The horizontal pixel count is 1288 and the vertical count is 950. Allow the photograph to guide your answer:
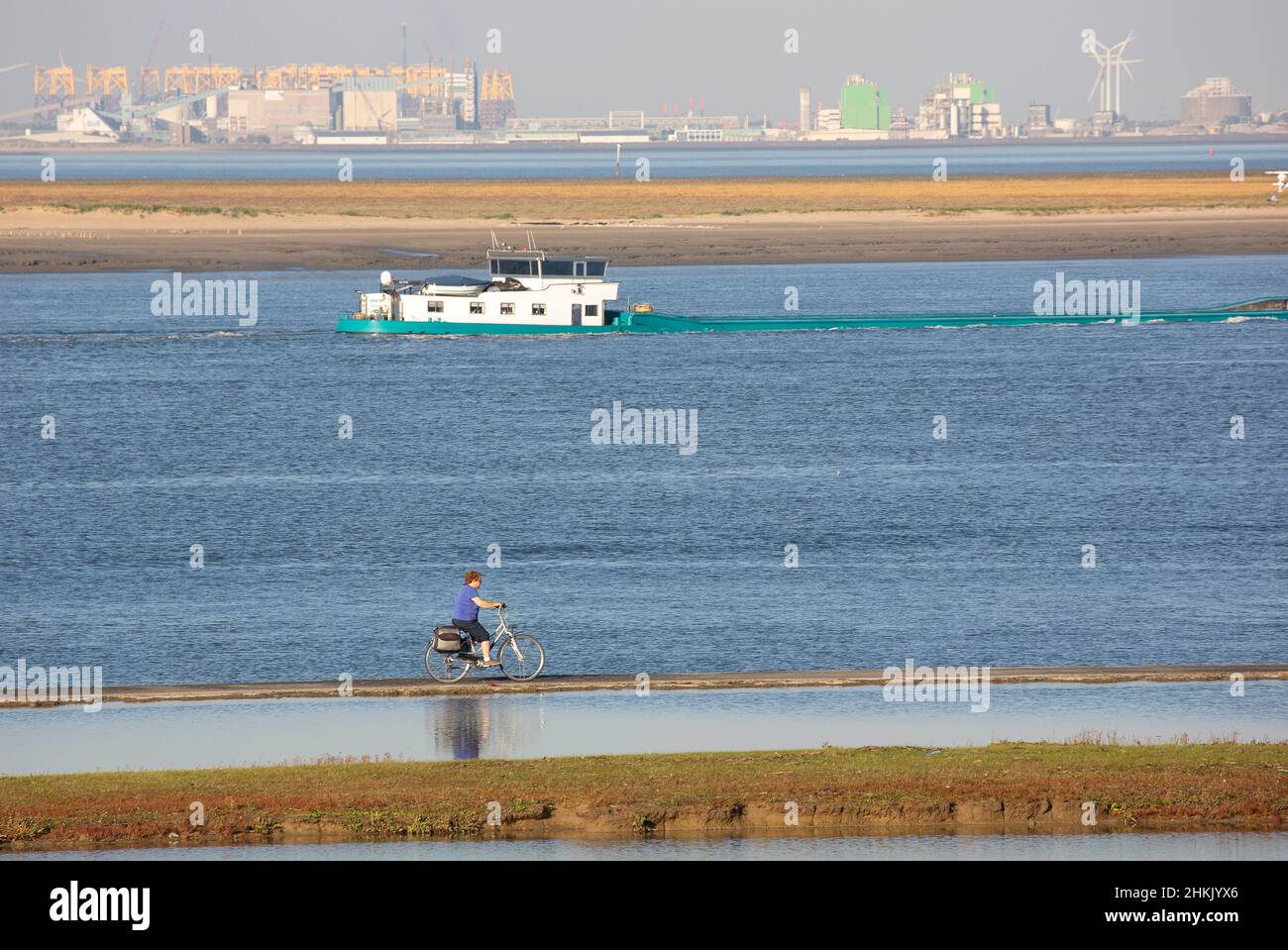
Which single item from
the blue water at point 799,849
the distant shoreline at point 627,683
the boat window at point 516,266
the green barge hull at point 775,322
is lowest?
the blue water at point 799,849

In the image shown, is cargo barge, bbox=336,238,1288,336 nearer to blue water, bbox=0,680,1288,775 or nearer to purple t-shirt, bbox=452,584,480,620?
purple t-shirt, bbox=452,584,480,620

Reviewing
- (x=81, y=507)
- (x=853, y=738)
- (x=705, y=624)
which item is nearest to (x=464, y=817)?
(x=853, y=738)

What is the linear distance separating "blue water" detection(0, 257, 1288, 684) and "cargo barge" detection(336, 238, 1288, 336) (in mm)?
1353

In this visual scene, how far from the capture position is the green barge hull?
328 ft

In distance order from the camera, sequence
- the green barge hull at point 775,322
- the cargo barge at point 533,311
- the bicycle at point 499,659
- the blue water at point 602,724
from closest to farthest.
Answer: the blue water at point 602,724, the bicycle at point 499,659, the cargo barge at point 533,311, the green barge hull at point 775,322

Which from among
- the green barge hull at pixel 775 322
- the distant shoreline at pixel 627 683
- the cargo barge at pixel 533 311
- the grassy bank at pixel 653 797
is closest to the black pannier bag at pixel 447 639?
the distant shoreline at pixel 627 683

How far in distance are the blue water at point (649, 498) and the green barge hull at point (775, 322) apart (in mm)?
1065

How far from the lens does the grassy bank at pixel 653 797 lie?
21234mm

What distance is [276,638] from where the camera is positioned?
35.5 m

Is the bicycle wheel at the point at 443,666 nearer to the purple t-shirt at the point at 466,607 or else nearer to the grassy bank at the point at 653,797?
the purple t-shirt at the point at 466,607

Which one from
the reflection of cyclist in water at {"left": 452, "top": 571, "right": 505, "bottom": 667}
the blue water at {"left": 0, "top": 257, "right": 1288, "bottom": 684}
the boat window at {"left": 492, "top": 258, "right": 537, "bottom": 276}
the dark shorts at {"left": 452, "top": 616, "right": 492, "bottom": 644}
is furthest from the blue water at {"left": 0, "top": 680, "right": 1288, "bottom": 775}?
the boat window at {"left": 492, "top": 258, "right": 537, "bottom": 276}

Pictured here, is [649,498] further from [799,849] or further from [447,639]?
[799,849]

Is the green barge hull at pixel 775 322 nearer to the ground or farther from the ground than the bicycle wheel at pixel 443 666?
farther from the ground

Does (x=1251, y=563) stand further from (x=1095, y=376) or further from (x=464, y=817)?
(x=1095, y=376)
